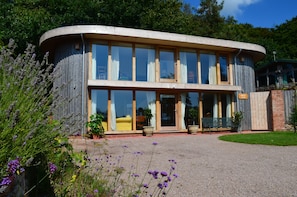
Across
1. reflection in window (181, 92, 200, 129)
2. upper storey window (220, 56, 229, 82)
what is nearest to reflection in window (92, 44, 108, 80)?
reflection in window (181, 92, 200, 129)

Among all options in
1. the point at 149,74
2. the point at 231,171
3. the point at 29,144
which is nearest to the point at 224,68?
the point at 149,74

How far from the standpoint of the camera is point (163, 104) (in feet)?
40.8

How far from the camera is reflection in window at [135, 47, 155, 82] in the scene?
39.9ft

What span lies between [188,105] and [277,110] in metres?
4.54

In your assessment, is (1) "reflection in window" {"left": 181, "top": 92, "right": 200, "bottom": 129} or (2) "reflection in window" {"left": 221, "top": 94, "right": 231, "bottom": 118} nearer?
(1) "reflection in window" {"left": 181, "top": 92, "right": 200, "bottom": 129}

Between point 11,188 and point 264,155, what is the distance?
5.72 metres

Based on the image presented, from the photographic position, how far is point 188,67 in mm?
13141

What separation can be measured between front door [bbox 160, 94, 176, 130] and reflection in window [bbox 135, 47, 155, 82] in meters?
1.17

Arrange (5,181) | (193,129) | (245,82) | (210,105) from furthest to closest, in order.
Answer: (245,82), (210,105), (193,129), (5,181)

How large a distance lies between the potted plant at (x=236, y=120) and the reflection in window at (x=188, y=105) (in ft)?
6.34

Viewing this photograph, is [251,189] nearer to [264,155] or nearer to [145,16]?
[264,155]

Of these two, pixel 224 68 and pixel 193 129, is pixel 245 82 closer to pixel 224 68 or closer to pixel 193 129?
pixel 224 68

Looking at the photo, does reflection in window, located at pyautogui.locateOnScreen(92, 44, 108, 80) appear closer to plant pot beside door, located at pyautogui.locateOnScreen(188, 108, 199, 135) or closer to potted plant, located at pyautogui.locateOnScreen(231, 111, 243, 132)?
plant pot beside door, located at pyautogui.locateOnScreen(188, 108, 199, 135)

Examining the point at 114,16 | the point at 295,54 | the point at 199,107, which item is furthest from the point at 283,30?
the point at 199,107
